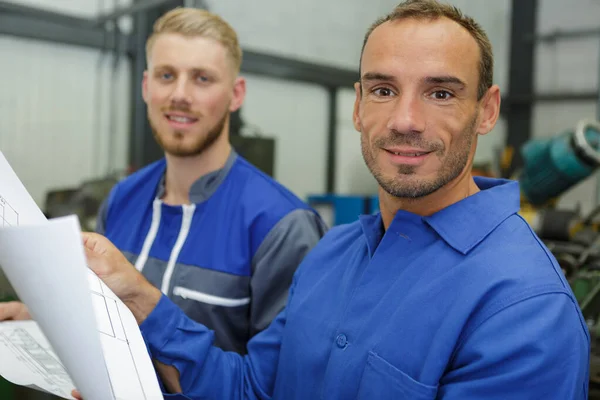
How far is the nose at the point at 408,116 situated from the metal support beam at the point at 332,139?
4153 mm

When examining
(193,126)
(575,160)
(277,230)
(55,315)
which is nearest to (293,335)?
(277,230)

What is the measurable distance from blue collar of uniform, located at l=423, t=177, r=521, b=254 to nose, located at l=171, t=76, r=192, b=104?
2.19 feet

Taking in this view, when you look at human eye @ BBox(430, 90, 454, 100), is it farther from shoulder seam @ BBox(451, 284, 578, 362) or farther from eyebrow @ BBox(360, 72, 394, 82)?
shoulder seam @ BBox(451, 284, 578, 362)

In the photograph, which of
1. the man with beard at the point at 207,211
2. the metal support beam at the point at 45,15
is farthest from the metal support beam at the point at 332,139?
the man with beard at the point at 207,211

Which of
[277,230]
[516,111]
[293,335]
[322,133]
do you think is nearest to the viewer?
[293,335]

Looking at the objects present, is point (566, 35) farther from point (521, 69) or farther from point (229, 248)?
point (229, 248)

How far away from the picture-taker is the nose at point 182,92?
1.24 meters

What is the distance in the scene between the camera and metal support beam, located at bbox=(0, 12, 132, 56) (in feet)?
10.3

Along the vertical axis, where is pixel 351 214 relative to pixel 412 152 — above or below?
below

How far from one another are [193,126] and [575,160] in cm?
204

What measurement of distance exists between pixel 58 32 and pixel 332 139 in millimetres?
2421

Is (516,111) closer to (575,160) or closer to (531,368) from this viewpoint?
(575,160)

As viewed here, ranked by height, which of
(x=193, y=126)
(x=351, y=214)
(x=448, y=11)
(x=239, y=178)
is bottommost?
(x=351, y=214)

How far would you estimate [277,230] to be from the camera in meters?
1.16
